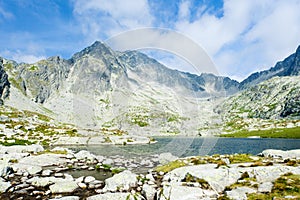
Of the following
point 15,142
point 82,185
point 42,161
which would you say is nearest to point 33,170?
point 42,161

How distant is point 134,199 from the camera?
2161cm

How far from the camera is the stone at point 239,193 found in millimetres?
18686

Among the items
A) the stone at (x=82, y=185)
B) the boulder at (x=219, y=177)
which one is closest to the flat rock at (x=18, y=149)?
the stone at (x=82, y=185)

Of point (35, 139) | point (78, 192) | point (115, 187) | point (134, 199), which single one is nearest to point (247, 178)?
point (134, 199)

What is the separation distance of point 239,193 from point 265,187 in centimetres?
256

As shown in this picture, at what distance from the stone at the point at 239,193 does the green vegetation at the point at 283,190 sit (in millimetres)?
557

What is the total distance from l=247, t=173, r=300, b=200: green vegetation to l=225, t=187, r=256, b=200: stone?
557mm

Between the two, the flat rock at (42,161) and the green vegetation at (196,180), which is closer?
the green vegetation at (196,180)

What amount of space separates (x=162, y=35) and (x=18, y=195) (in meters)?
35.4

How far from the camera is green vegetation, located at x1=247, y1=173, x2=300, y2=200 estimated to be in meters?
17.3

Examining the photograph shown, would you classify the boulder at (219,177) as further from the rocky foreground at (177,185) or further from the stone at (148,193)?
the stone at (148,193)

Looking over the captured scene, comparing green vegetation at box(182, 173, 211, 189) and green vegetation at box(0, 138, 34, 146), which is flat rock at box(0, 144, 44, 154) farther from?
green vegetation at box(182, 173, 211, 189)

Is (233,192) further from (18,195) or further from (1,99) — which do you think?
(1,99)

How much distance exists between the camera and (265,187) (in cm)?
1994
